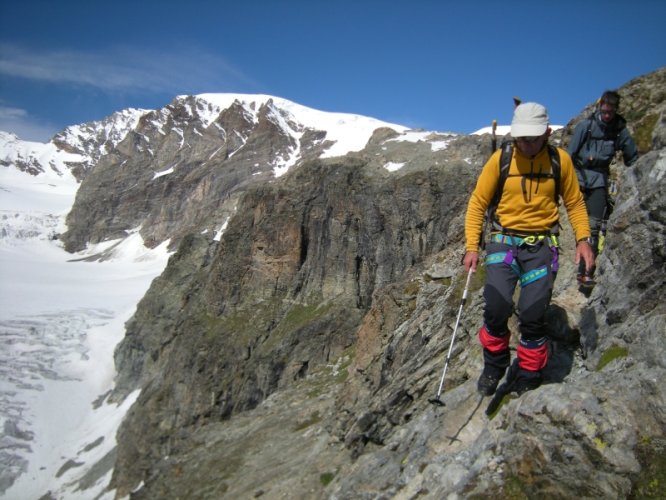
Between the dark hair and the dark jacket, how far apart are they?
1.21 ft

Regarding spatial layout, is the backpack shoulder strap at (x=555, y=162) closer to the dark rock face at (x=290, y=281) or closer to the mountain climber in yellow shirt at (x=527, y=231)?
the mountain climber in yellow shirt at (x=527, y=231)

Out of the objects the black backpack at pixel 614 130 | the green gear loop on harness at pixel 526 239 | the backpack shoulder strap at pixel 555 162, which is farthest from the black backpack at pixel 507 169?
the black backpack at pixel 614 130

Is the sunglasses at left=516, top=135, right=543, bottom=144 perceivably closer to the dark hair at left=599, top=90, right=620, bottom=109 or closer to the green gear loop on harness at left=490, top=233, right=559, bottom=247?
the green gear loop on harness at left=490, top=233, right=559, bottom=247

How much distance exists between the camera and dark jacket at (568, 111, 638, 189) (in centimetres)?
1090

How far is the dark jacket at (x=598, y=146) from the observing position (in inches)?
429

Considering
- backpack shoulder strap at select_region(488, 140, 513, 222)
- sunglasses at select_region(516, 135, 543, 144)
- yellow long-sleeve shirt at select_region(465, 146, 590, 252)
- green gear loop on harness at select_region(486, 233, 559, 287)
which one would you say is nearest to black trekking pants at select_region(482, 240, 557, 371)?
green gear loop on harness at select_region(486, 233, 559, 287)

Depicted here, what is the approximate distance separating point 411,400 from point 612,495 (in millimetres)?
10208

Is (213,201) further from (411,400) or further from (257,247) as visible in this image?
(411,400)

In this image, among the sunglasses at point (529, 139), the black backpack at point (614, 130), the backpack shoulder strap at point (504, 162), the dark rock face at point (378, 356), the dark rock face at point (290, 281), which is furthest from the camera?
the dark rock face at point (290, 281)

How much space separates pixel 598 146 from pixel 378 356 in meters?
15.1

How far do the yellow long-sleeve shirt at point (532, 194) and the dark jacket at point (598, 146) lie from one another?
11.2ft

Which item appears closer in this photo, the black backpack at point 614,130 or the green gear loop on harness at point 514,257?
the green gear loop on harness at point 514,257

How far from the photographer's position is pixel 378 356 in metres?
23.9

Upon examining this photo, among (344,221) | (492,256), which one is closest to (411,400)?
(492,256)
